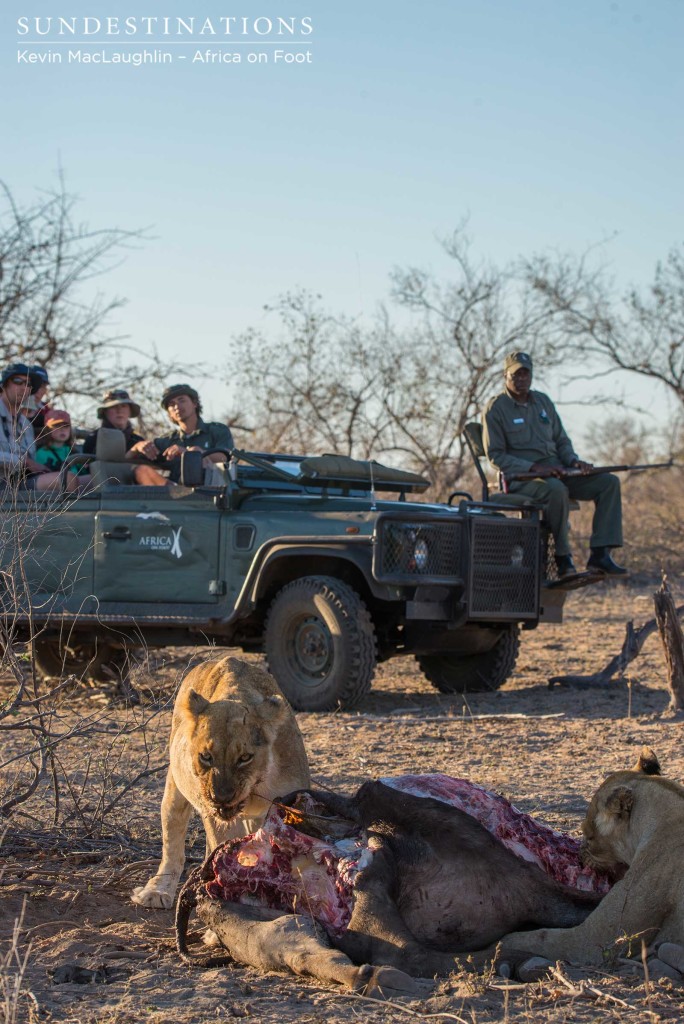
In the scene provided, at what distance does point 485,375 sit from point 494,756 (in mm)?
11102

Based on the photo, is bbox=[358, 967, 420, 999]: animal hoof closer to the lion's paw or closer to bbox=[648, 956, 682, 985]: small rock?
bbox=[648, 956, 682, 985]: small rock

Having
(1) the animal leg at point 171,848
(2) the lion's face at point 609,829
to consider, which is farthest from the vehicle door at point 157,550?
(2) the lion's face at point 609,829

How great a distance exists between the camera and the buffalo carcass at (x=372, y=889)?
3.38 metres

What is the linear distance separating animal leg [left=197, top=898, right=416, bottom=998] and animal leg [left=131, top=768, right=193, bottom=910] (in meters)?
0.70

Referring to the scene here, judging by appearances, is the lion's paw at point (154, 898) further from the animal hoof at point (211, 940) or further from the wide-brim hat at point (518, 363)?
the wide-brim hat at point (518, 363)

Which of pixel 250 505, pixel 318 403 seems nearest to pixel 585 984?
pixel 250 505

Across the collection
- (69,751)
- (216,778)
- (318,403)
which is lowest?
(69,751)

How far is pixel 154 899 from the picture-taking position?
434cm

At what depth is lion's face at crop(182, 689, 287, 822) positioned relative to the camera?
12.7ft

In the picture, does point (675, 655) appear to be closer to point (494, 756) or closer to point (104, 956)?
point (494, 756)

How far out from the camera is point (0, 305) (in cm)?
1302

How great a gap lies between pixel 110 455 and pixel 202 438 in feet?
2.59

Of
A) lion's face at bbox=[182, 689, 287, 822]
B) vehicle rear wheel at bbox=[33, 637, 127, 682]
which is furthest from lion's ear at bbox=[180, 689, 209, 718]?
vehicle rear wheel at bbox=[33, 637, 127, 682]

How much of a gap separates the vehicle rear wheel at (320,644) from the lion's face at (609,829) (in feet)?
13.8
